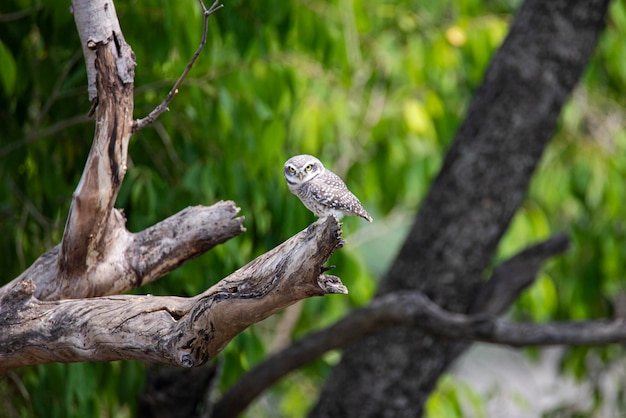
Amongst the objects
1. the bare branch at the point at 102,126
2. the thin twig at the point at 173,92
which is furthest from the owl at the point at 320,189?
the bare branch at the point at 102,126

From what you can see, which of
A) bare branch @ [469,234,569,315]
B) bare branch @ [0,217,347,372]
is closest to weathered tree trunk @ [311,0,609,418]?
bare branch @ [469,234,569,315]

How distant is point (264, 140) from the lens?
4152 mm

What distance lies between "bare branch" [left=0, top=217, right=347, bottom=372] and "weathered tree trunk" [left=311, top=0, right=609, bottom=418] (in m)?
2.11

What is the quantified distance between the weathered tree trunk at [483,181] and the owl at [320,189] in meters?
2.01

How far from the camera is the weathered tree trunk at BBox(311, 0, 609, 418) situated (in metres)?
4.61

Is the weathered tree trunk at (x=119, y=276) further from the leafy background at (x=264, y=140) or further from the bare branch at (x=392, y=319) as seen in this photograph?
the bare branch at (x=392, y=319)

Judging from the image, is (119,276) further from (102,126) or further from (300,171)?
(300,171)

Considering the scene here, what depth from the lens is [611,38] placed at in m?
6.04

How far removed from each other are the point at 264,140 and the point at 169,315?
1.64 meters

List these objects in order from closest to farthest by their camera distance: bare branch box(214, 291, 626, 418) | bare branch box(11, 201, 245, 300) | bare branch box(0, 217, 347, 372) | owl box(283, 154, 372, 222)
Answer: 1. bare branch box(0, 217, 347, 372)
2. owl box(283, 154, 372, 222)
3. bare branch box(11, 201, 245, 300)
4. bare branch box(214, 291, 626, 418)

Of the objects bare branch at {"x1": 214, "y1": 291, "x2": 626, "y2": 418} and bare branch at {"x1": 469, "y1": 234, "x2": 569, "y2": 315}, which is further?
bare branch at {"x1": 469, "y1": 234, "x2": 569, "y2": 315}

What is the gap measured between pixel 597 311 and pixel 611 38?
5.37 feet

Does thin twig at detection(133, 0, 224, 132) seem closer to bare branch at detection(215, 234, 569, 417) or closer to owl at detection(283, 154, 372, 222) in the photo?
owl at detection(283, 154, 372, 222)

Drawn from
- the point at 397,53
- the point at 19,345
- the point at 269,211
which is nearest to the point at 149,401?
the point at 269,211
